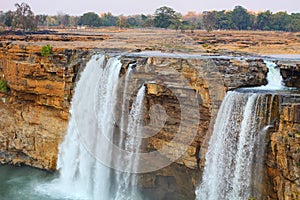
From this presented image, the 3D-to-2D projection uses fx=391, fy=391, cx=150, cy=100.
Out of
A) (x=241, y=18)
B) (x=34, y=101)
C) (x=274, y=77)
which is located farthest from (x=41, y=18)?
(x=274, y=77)

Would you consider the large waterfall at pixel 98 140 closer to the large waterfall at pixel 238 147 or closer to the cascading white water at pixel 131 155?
the cascading white water at pixel 131 155

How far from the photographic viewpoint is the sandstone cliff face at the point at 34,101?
723 inches

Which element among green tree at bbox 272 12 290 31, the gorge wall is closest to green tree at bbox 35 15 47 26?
the gorge wall

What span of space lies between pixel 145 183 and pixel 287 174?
23.1 feet

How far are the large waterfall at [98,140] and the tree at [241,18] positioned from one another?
1365 inches

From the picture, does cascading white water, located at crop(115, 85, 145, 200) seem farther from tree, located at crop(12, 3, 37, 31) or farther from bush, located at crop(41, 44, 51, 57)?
tree, located at crop(12, 3, 37, 31)

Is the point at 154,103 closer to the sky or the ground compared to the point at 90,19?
closer to the ground

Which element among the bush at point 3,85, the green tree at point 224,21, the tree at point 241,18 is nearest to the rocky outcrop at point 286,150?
the bush at point 3,85

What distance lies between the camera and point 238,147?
468 inches

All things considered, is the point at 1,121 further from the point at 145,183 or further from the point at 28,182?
the point at 145,183

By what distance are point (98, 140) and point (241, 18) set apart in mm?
36287

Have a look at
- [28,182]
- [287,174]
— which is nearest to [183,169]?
[287,174]

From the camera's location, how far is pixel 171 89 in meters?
14.1

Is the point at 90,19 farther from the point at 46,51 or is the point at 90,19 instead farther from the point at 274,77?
the point at 274,77
